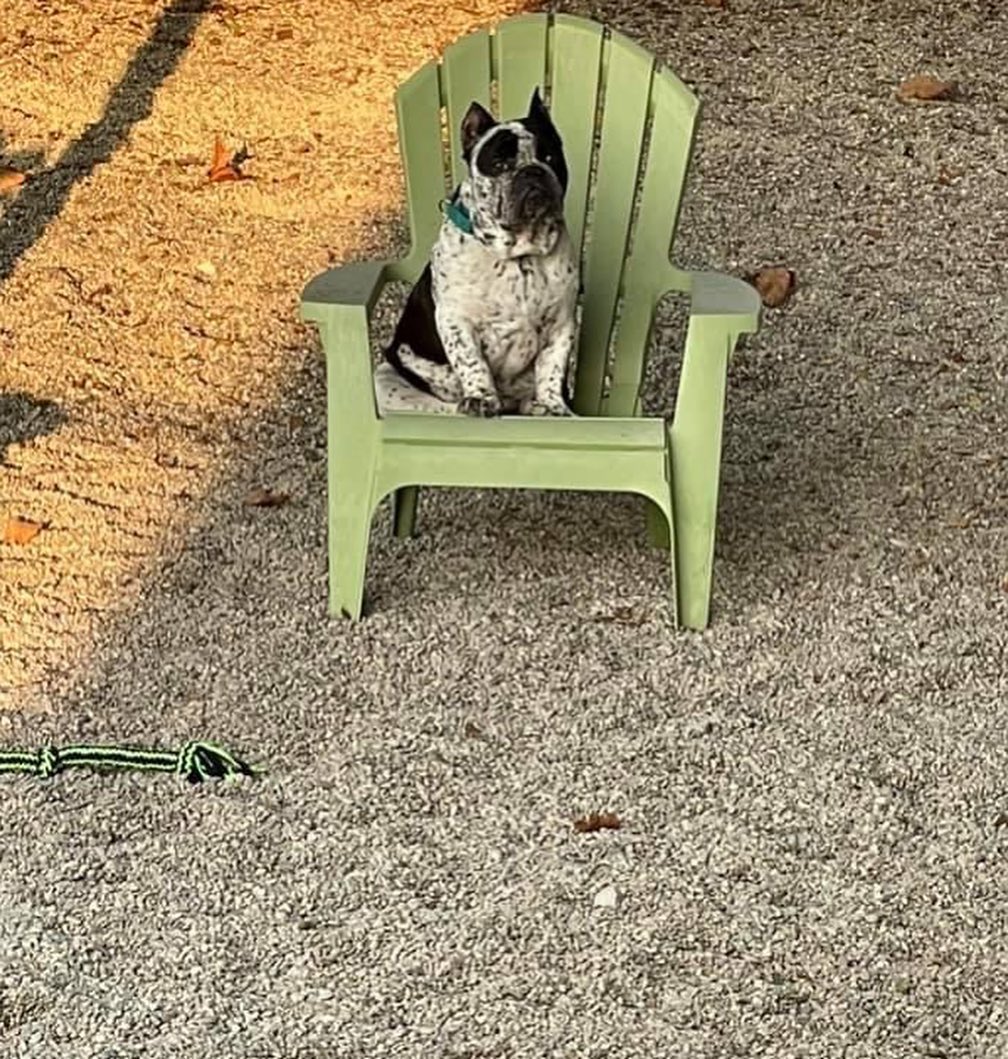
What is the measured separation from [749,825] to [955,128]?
3639 mm

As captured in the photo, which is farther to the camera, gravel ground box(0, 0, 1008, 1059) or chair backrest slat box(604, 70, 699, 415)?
chair backrest slat box(604, 70, 699, 415)

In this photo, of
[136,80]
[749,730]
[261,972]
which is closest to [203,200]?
[136,80]

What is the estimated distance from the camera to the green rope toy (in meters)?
3.53

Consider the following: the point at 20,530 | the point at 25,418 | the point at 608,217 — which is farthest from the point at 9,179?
the point at 608,217

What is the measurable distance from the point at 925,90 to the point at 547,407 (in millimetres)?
3189

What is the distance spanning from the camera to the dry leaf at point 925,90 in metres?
6.67

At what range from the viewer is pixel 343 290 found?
391 cm

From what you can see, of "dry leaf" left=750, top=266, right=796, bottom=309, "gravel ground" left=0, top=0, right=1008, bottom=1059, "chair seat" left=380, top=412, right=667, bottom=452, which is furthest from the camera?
"dry leaf" left=750, top=266, right=796, bottom=309

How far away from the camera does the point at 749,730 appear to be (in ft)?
12.0

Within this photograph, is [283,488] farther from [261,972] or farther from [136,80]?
[136,80]

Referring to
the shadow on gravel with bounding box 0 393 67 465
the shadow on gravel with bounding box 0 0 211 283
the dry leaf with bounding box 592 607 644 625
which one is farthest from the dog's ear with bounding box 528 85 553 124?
the shadow on gravel with bounding box 0 0 211 283

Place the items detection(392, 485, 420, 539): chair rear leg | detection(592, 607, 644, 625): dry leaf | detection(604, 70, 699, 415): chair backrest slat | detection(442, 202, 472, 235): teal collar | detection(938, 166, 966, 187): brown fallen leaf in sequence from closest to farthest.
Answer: detection(442, 202, 472, 235): teal collar, detection(592, 607, 644, 625): dry leaf, detection(604, 70, 699, 415): chair backrest slat, detection(392, 485, 420, 539): chair rear leg, detection(938, 166, 966, 187): brown fallen leaf

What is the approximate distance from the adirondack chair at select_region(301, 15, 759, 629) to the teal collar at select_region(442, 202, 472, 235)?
0.20 m

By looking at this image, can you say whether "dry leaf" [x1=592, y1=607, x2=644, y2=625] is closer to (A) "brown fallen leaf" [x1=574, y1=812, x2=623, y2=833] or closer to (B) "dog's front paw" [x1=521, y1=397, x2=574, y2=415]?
(B) "dog's front paw" [x1=521, y1=397, x2=574, y2=415]
